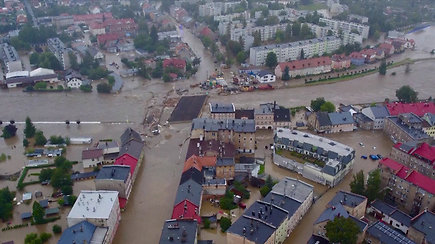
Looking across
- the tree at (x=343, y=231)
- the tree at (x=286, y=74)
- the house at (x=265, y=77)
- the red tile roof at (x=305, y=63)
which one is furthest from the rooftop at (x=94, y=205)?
the red tile roof at (x=305, y=63)

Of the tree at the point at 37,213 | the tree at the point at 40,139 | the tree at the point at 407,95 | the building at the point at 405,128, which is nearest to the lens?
the tree at the point at 37,213

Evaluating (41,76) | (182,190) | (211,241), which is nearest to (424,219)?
(211,241)

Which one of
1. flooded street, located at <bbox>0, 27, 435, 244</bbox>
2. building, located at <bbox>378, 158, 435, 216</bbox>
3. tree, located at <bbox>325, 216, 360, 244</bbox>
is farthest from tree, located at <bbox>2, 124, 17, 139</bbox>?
building, located at <bbox>378, 158, 435, 216</bbox>

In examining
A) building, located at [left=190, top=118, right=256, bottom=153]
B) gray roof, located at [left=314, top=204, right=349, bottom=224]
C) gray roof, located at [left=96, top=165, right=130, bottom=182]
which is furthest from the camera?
building, located at [left=190, top=118, right=256, bottom=153]

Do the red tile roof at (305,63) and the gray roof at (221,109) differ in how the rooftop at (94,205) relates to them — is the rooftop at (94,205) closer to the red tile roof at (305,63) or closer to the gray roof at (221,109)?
the gray roof at (221,109)

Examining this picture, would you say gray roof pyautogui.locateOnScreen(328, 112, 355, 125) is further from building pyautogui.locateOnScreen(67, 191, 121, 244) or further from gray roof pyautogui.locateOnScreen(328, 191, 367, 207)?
building pyautogui.locateOnScreen(67, 191, 121, 244)

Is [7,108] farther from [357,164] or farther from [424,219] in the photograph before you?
[424,219]
